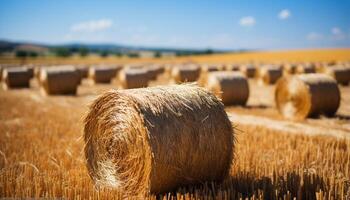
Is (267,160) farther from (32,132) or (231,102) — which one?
(231,102)

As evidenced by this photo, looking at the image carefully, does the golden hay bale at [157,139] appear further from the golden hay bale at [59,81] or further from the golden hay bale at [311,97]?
the golden hay bale at [59,81]

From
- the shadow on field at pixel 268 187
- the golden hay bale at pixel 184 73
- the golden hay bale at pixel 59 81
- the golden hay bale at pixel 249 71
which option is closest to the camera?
the shadow on field at pixel 268 187

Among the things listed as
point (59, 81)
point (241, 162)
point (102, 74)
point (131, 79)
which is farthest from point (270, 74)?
point (241, 162)

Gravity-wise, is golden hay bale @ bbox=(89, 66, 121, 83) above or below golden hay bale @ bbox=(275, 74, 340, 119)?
below

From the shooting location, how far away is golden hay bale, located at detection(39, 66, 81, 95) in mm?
21500

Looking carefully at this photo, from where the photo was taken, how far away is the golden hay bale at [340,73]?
2300 cm

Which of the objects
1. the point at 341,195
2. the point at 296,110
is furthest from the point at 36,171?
the point at 296,110

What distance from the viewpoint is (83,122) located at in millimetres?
6895

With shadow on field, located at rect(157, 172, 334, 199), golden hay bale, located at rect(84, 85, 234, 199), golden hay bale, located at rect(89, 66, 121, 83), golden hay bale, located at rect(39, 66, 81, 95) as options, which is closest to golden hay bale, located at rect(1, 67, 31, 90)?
golden hay bale, located at rect(89, 66, 121, 83)

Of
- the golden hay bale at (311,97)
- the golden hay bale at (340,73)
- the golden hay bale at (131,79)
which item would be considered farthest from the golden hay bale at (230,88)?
the golden hay bale at (340,73)

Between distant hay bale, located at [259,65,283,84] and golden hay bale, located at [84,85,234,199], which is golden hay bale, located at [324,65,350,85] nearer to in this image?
distant hay bale, located at [259,65,283,84]

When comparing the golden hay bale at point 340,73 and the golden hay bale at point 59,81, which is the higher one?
the golden hay bale at point 340,73

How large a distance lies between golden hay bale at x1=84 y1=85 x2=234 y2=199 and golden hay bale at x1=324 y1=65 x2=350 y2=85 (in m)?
17.9

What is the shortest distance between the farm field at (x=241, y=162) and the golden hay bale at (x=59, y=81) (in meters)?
7.80
